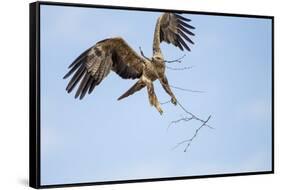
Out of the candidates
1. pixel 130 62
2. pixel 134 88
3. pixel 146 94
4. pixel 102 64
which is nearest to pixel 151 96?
pixel 146 94

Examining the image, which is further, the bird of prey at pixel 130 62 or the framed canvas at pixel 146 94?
the bird of prey at pixel 130 62

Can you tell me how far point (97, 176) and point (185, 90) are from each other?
960mm

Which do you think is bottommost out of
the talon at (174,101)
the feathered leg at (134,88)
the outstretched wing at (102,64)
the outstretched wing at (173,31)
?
the talon at (174,101)

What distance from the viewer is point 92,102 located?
205 inches

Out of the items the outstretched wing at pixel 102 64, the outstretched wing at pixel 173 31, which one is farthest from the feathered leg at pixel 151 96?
the outstretched wing at pixel 173 31

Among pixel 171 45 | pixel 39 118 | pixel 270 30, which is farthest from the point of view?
pixel 270 30

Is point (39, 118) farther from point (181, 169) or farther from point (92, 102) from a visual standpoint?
point (181, 169)

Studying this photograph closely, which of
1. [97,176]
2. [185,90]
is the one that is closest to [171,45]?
[185,90]

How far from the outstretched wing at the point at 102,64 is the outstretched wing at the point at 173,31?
22cm

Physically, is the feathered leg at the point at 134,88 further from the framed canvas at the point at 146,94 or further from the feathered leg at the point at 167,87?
the feathered leg at the point at 167,87

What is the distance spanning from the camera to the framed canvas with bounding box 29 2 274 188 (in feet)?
16.6

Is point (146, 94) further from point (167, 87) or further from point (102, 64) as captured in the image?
point (102, 64)

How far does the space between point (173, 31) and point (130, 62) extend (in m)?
0.46

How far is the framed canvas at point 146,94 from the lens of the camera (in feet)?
16.6
